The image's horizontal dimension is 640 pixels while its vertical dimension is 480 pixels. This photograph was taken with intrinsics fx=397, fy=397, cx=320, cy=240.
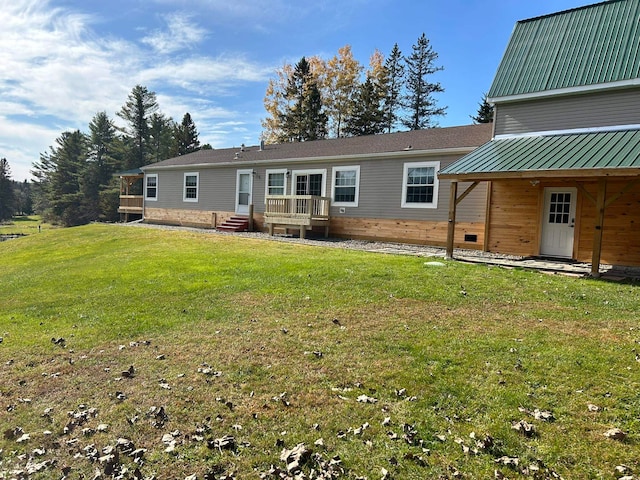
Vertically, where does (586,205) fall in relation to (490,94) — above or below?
below

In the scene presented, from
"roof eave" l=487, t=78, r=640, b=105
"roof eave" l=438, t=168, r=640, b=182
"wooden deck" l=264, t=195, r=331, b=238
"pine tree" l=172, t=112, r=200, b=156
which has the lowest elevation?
"wooden deck" l=264, t=195, r=331, b=238

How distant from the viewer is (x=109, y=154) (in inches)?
1945

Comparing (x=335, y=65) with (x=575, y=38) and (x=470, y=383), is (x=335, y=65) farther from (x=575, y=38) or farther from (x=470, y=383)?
(x=470, y=383)

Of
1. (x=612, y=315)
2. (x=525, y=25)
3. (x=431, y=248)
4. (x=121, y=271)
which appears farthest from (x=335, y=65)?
(x=612, y=315)

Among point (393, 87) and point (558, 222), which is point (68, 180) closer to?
point (393, 87)

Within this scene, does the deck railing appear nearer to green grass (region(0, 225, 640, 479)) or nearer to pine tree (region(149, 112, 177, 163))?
green grass (region(0, 225, 640, 479))

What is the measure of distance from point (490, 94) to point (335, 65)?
79.8ft

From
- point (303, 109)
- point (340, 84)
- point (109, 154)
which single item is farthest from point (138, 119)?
point (340, 84)

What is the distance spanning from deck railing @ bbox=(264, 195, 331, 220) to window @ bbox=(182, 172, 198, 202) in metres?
7.11

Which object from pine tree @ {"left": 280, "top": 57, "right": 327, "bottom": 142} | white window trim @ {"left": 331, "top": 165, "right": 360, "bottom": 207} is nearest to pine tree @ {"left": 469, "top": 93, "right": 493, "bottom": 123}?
pine tree @ {"left": 280, "top": 57, "right": 327, "bottom": 142}

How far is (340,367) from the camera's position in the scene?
4.20m

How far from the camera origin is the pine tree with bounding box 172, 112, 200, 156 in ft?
141

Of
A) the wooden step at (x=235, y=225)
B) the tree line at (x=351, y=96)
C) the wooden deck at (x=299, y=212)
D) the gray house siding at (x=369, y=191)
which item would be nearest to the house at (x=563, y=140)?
the gray house siding at (x=369, y=191)

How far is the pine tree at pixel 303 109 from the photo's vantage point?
33469 millimetres
